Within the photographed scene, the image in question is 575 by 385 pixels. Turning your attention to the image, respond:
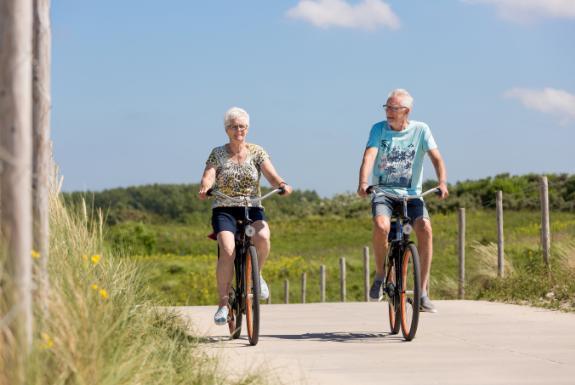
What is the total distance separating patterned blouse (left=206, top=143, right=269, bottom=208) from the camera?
8516 mm

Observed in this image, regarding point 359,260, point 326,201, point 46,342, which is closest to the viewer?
point 46,342

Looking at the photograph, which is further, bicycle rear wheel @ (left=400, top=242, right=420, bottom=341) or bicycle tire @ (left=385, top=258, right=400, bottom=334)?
bicycle tire @ (left=385, top=258, right=400, bottom=334)

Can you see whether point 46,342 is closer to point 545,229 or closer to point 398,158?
point 398,158

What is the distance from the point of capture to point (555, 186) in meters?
47.9

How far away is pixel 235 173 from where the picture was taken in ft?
28.0

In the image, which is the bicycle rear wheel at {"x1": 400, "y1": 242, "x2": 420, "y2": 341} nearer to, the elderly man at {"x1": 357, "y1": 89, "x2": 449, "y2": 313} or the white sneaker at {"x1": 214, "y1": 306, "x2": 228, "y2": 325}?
the elderly man at {"x1": 357, "y1": 89, "x2": 449, "y2": 313}

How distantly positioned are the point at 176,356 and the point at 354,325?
425 centimetres

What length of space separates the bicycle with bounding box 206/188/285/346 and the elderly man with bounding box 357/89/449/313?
81cm

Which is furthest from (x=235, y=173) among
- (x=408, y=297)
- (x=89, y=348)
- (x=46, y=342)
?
(x=46, y=342)

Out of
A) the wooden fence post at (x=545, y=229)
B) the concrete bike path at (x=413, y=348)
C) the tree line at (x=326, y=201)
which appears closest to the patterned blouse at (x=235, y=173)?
the concrete bike path at (x=413, y=348)

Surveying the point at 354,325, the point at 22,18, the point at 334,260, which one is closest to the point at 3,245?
the point at 22,18

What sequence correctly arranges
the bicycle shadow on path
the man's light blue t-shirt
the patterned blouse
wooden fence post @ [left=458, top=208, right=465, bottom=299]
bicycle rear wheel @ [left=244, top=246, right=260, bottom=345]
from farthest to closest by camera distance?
wooden fence post @ [left=458, top=208, right=465, bottom=299] < the bicycle shadow on path < the man's light blue t-shirt < the patterned blouse < bicycle rear wheel @ [left=244, top=246, right=260, bottom=345]

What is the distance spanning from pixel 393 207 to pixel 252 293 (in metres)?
1.43

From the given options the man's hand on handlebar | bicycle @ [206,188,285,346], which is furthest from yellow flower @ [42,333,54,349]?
the man's hand on handlebar
